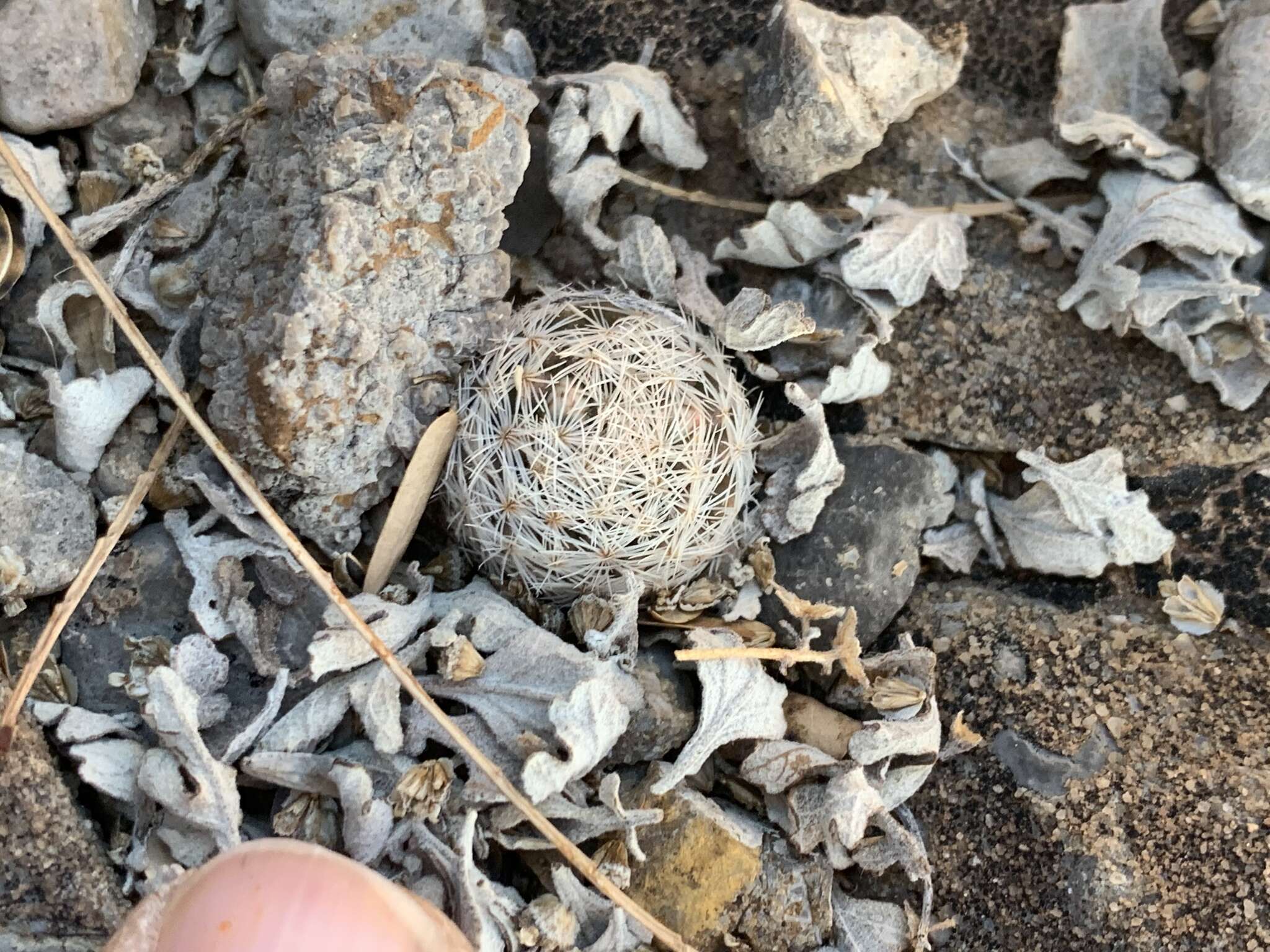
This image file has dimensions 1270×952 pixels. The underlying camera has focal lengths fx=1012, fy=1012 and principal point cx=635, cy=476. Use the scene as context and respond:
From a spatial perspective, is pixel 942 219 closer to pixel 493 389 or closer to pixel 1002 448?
pixel 1002 448

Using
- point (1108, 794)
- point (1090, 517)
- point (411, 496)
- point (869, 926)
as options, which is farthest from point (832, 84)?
point (869, 926)

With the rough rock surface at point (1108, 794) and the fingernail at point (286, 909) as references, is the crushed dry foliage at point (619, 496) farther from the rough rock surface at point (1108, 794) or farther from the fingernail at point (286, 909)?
the fingernail at point (286, 909)

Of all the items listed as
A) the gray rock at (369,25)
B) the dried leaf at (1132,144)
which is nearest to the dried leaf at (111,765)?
the gray rock at (369,25)

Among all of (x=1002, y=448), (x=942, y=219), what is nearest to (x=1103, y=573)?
(x=1002, y=448)

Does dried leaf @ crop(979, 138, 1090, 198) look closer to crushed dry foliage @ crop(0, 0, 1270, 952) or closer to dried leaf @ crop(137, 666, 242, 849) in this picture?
crushed dry foliage @ crop(0, 0, 1270, 952)

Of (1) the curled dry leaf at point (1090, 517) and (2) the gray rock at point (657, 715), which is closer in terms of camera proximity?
(2) the gray rock at point (657, 715)
